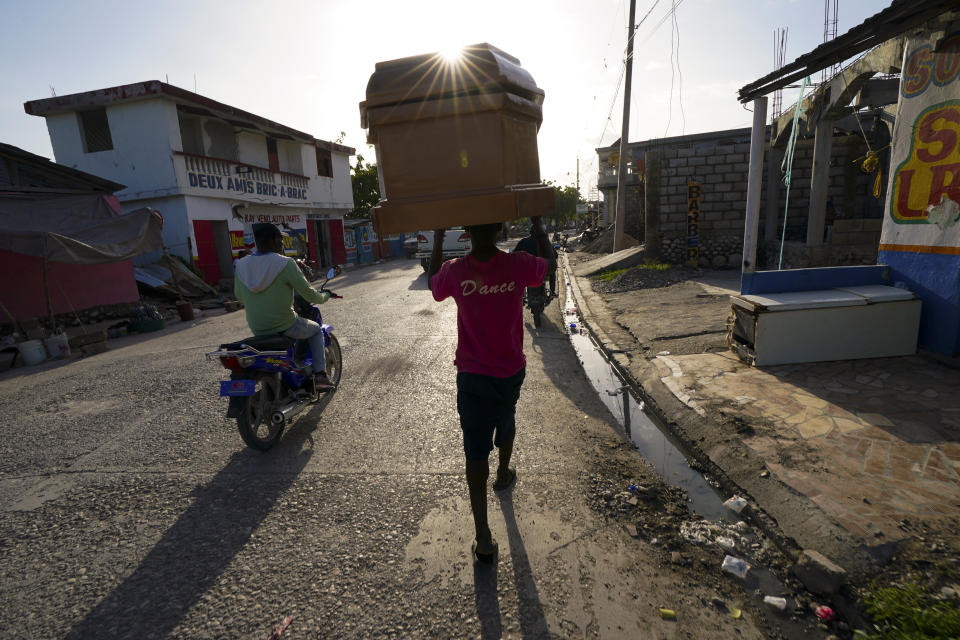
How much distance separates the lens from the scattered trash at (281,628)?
220cm

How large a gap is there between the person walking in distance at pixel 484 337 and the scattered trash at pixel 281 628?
3.18 feet

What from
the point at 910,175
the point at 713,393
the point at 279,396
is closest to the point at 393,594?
the point at 279,396

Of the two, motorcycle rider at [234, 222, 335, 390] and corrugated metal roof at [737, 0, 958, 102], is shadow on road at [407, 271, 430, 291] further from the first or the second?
corrugated metal roof at [737, 0, 958, 102]

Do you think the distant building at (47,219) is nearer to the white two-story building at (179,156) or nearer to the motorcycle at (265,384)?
the white two-story building at (179,156)

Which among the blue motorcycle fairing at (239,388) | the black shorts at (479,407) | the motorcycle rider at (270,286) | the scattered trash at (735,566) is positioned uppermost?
the motorcycle rider at (270,286)

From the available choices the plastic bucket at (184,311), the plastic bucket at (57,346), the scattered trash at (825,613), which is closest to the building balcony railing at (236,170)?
the plastic bucket at (184,311)

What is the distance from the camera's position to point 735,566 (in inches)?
100.0

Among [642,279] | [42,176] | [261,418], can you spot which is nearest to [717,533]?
[261,418]

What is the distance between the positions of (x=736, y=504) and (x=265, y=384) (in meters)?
3.78

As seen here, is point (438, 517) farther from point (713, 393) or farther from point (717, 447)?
point (713, 393)

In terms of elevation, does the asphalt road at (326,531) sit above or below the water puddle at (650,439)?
above

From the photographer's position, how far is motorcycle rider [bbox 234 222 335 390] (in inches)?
166

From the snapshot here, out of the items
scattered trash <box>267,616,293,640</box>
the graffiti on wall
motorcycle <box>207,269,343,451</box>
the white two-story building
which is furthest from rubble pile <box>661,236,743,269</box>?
scattered trash <box>267,616,293,640</box>

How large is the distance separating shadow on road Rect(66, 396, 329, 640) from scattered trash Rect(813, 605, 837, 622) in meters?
3.02
